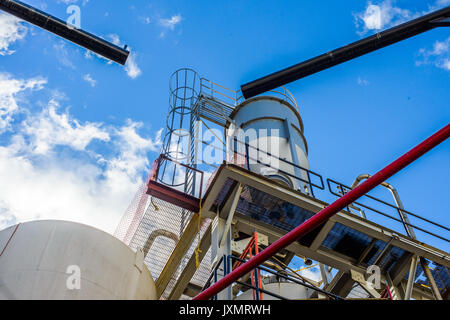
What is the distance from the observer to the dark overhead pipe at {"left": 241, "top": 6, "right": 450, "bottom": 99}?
6.88m

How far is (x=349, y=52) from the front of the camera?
23.7ft

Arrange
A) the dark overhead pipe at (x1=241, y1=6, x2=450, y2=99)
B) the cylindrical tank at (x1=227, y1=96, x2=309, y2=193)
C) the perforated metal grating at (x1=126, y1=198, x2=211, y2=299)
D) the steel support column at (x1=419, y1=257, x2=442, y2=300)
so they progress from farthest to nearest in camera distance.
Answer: the cylindrical tank at (x1=227, y1=96, x2=309, y2=193) < the perforated metal grating at (x1=126, y1=198, x2=211, y2=299) < the steel support column at (x1=419, y1=257, x2=442, y2=300) < the dark overhead pipe at (x1=241, y1=6, x2=450, y2=99)

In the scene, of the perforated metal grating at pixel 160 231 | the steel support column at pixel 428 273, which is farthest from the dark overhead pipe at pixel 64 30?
the steel support column at pixel 428 273

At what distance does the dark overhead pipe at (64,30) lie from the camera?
7.72 m

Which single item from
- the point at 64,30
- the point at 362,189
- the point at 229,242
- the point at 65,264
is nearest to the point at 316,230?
the point at 229,242

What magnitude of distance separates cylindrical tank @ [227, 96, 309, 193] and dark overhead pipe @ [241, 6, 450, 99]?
18.8ft

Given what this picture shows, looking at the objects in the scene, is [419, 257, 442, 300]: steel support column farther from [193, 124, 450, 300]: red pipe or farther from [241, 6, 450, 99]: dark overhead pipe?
[193, 124, 450, 300]: red pipe

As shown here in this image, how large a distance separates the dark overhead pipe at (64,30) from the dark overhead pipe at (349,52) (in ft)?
8.42

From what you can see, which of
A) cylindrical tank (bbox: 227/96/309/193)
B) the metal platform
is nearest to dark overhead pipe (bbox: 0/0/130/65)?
the metal platform

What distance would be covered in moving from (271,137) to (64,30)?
8.43m

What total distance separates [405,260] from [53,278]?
967 cm
